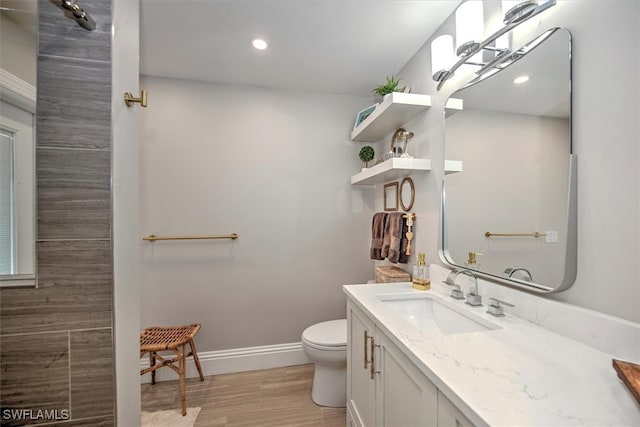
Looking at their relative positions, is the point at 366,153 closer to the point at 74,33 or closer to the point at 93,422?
the point at 74,33

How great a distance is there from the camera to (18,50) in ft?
2.72

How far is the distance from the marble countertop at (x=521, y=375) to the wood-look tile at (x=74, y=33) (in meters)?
1.49

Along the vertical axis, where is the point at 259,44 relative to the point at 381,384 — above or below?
above

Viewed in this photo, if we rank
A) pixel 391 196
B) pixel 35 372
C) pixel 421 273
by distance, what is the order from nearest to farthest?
pixel 35 372 < pixel 421 273 < pixel 391 196

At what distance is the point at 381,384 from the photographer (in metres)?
1.00

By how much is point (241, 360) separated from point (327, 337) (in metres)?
0.89

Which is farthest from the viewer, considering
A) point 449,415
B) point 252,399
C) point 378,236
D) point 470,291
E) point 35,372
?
point 378,236

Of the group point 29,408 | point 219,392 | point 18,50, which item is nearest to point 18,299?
point 29,408

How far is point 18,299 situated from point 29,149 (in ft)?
1.67

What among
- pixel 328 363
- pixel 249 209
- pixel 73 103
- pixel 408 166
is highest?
pixel 73 103

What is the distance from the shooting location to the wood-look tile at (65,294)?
0.85 meters

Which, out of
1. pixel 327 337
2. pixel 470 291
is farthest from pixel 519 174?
pixel 327 337

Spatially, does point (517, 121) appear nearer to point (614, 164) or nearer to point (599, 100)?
point (599, 100)

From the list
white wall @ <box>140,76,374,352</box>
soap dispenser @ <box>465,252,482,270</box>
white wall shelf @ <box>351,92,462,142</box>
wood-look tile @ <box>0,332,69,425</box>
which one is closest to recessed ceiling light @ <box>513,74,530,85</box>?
white wall shelf @ <box>351,92,462,142</box>
